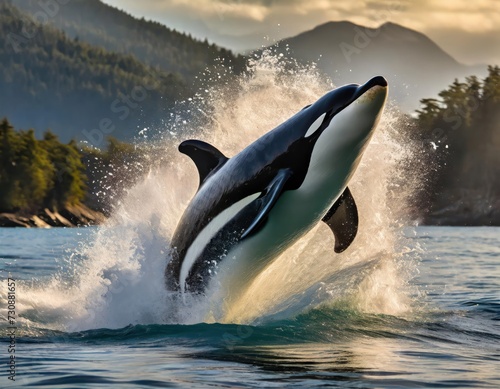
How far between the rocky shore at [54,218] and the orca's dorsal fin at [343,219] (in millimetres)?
76857

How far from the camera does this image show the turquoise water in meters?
7.73

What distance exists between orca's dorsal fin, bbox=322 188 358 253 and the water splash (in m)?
1.05

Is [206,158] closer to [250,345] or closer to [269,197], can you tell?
[269,197]

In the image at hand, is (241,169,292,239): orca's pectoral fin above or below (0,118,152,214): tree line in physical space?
below

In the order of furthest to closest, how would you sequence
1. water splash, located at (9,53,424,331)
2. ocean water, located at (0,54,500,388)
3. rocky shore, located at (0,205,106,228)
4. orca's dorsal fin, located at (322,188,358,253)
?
rocky shore, located at (0,205,106,228)
water splash, located at (9,53,424,331)
orca's dorsal fin, located at (322,188,358,253)
ocean water, located at (0,54,500,388)

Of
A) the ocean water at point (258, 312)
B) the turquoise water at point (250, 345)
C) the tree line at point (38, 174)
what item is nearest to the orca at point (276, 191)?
the ocean water at point (258, 312)

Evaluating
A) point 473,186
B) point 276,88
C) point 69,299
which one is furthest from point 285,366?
point 473,186

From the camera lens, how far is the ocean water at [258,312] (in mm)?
8039

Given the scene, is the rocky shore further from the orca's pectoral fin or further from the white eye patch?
the white eye patch

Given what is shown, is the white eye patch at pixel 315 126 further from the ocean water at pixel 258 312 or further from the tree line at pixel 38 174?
the tree line at pixel 38 174

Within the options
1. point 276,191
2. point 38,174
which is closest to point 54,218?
point 38,174

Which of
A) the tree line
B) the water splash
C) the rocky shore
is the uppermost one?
the tree line

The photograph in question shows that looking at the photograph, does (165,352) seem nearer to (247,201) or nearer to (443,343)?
(247,201)

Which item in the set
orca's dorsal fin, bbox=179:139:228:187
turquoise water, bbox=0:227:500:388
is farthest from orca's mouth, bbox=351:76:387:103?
turquoise water, bbox=0:227:500:388
